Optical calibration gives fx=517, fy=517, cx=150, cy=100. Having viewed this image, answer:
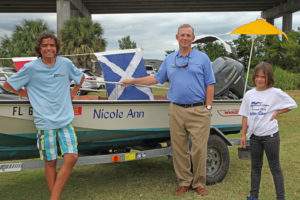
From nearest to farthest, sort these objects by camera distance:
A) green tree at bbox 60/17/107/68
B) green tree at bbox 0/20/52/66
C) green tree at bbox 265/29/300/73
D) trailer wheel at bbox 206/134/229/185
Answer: trailer wheel at bbox 206/134/229/185 → green tree at bbox 265/29/300/73 → green tree at bbox 0/20/52/66 → green tree at bbox 60/17/107/68

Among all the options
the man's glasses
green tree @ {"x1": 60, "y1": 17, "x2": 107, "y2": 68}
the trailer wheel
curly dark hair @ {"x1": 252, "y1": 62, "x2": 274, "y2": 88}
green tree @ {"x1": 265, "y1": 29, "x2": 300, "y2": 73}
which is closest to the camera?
curly dark hair @ {"x1": 252, "y1": 62, "x2": 274, "y2": 88}

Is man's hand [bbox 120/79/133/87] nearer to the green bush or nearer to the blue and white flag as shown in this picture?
the blue and white flag

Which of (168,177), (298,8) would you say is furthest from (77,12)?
(168,177)

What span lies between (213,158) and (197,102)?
116cm

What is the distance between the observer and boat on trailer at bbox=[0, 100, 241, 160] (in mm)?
5238

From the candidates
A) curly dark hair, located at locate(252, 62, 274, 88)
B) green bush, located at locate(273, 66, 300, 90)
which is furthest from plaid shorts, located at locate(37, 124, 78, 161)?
green bush, located at locate(273, 66, 300, 90)

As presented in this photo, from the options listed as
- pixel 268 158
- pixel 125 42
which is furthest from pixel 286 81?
pixel 125 42

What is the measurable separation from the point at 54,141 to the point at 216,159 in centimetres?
258

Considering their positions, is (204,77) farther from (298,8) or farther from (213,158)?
(298,8)

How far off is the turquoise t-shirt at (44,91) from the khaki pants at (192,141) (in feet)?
5.00

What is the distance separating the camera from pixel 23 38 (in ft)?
134

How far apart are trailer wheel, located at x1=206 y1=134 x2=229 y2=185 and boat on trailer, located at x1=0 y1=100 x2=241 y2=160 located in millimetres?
259

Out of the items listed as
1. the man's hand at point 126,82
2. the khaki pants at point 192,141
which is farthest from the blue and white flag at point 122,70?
the khaki pants at point 192,141

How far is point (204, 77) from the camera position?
594 cm
